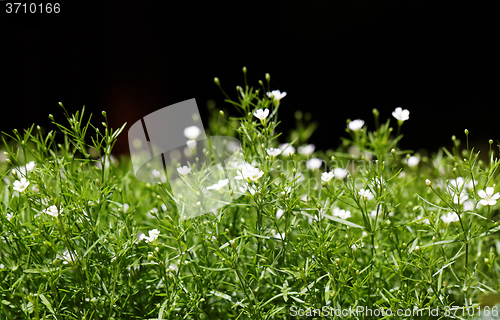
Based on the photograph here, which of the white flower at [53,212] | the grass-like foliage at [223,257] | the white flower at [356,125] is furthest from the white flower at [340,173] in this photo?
the white flower at [53,212]

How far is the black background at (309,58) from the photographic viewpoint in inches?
69.9

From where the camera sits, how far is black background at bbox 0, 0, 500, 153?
1776 mm

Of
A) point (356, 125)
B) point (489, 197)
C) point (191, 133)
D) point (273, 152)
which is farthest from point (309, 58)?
point (489, 197)

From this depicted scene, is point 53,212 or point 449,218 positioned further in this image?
point 449,218

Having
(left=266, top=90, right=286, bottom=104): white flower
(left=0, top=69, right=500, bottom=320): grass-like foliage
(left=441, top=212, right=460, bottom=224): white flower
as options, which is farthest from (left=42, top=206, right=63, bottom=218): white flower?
(left=441, top=212, right=460, bottom=224): white flower

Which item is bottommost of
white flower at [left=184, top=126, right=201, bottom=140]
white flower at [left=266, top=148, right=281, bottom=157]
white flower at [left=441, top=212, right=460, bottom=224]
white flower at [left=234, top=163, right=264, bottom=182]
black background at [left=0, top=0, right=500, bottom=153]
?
white flower at [left=441, top=212, right=460, bottom=224]

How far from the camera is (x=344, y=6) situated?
94.0 inches

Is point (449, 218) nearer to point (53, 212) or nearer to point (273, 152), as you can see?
point (273, 152)

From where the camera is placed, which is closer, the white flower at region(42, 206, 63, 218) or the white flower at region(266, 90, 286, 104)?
the white flower at region(42, 206, 63, 218)

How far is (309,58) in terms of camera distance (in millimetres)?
2418

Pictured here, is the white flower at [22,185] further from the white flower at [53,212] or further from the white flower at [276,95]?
the white flower at [276,95]

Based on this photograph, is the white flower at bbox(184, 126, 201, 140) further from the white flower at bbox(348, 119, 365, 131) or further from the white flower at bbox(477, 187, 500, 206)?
the white flower at bbox(477, 187, 500, 206)

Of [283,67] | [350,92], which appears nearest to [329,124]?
[350,92]

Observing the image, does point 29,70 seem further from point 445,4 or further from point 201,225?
point 445,4
